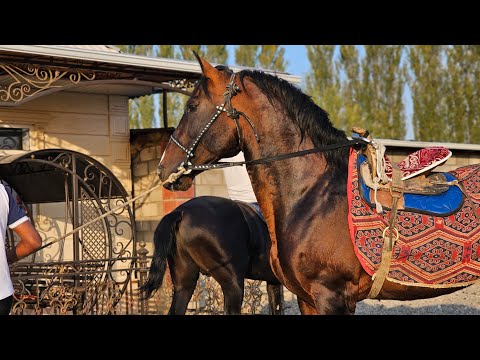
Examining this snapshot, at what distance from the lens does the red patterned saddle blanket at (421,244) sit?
391 cm

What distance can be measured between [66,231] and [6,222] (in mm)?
5640

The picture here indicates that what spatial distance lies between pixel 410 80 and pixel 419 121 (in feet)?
4.88

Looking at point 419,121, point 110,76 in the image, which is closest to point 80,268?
point 110,76

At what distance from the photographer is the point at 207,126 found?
13.5ft

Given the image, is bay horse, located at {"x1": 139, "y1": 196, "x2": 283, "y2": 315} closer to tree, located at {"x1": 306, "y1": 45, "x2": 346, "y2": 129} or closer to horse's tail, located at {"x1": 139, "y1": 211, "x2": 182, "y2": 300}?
horse's tail, located at {"x1": 139, "y1": 211, "x2": 182, "y2": 300}

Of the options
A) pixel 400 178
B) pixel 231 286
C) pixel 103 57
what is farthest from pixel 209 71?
pixel 103 57

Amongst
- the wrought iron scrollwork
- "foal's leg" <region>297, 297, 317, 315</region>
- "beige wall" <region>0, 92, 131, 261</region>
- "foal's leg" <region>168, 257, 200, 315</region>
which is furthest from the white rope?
"beige wall" <region>0, 92, 131, 261</region>

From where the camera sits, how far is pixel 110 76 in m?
8.80

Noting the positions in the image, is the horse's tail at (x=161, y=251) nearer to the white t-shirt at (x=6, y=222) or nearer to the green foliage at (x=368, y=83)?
the white t-shirt at (x=6, y=222)

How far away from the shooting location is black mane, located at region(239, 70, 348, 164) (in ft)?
13.5

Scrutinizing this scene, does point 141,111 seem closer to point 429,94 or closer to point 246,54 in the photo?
point 246,54

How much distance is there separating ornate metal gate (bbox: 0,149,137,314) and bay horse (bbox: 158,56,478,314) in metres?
3.56

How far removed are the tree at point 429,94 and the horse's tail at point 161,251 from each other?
1795 centimetres

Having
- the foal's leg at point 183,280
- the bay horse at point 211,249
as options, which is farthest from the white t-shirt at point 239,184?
the foal's leg at point 183,280
